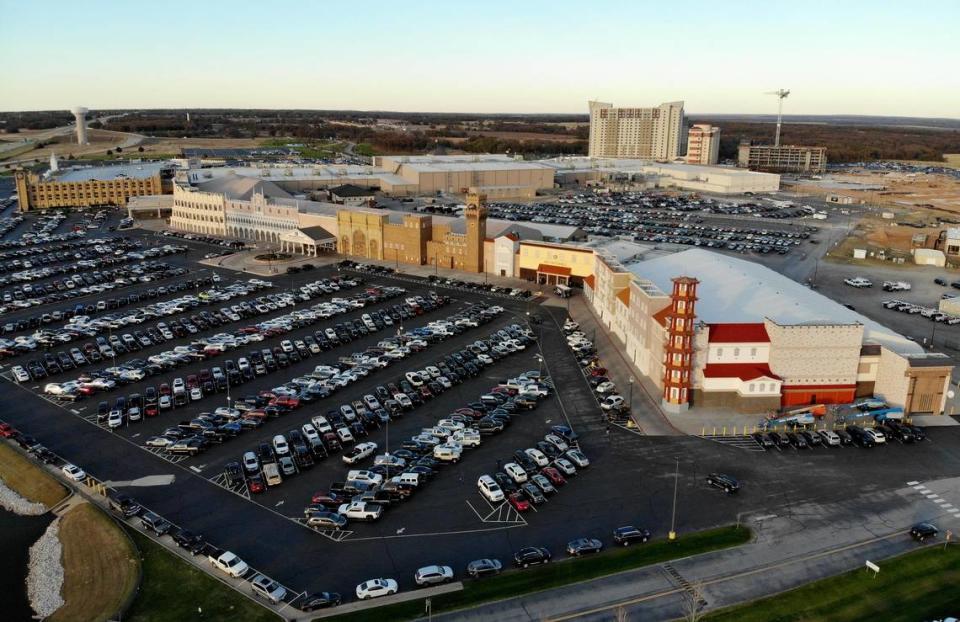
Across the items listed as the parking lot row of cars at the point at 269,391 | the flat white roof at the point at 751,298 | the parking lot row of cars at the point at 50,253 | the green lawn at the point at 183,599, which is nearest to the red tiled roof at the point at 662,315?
the flat white roof at the point at 751,298

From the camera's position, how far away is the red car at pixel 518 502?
110 ft

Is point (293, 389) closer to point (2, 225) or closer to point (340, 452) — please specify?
point (340, 452)

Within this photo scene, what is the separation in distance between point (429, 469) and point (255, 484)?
8.62 meters

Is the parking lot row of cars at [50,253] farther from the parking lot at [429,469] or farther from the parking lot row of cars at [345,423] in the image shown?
the parking lot row of cars at [345,423]

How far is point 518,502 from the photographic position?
33844mm

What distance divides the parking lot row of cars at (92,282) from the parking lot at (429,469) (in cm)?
Result: 1865

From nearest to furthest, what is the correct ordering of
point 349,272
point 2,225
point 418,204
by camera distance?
point 349,272 < point 2,225 < point 418,204

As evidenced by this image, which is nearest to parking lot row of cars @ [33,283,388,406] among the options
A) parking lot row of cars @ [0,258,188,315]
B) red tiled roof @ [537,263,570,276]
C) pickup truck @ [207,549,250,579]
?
red tiled roof @ [537,263,570,276]

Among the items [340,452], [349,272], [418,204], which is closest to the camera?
[340,452]

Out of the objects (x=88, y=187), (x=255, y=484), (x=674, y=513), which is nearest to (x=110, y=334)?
(x=255, y=484)

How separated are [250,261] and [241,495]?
193 ft

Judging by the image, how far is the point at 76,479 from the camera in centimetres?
3656

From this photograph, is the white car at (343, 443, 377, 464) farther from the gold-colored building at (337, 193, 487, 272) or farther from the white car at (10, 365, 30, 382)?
the gold-colored building at (337, 193, 487, 272)

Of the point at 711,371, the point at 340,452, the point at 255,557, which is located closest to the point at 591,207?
the point at 711,371
